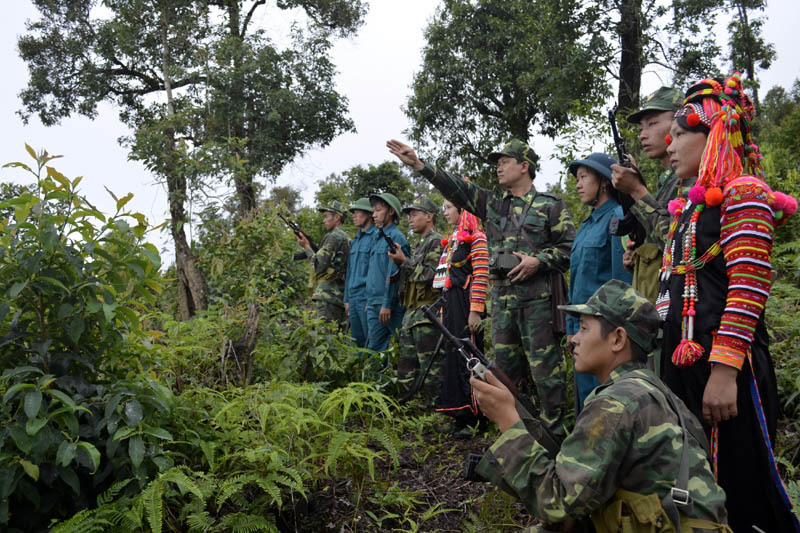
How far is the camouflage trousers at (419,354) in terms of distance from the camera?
5.91 meters

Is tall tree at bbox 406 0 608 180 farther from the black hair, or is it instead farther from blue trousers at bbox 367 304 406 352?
the black hair

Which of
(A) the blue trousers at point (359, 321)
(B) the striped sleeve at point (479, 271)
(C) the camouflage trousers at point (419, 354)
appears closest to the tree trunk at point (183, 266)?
(A) the blue trousers at point (359, 321)

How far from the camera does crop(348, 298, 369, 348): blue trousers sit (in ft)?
24.6

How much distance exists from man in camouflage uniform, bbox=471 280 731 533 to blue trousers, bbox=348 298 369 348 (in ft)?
17.8

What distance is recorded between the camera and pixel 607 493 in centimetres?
194

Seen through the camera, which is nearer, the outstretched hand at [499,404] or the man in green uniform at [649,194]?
the outstretched hand at [499,404]

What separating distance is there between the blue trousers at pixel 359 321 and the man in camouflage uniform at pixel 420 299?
963 millimetres

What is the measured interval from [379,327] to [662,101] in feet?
14.5

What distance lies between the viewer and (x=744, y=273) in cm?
243

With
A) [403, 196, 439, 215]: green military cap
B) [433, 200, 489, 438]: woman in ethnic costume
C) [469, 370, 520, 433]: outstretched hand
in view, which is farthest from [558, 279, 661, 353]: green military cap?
[403, 196, 439, 215]: green military cap

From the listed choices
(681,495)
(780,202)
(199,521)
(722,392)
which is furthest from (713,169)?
(199,521)

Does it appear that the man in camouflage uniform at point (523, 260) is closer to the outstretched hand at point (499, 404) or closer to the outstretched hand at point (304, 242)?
the outstretched hand at point (499, 404)

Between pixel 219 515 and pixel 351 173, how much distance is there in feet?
57.0

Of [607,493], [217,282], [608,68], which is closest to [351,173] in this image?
[608,68]
